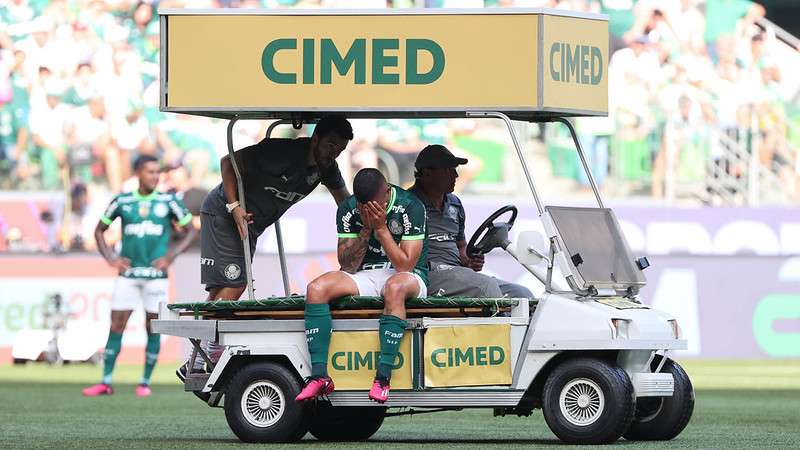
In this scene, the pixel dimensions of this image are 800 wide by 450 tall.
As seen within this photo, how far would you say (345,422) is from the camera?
1029cm

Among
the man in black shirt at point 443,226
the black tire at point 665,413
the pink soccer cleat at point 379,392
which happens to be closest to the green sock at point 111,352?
the man in black shirt at point 443,226

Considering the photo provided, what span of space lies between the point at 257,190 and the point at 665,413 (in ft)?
9.13

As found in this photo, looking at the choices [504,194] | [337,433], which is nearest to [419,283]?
[337,433]

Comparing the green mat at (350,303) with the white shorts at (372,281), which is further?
the white shorts at (372,281)

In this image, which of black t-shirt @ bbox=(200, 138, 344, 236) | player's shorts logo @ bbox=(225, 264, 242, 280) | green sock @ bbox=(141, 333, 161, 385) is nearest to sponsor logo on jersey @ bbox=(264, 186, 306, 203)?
black t-shirt @ bbox=(200, 138, 344, 236)

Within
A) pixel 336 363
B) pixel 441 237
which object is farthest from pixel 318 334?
pixel 441 237

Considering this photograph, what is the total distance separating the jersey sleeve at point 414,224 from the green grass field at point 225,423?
117 cm

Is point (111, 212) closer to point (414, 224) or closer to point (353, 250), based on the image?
point (353, 250)

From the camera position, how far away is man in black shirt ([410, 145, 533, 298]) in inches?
391

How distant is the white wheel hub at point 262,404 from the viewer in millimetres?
9586

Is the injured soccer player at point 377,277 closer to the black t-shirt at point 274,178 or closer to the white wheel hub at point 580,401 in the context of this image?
the black t-shirt at point 274,178

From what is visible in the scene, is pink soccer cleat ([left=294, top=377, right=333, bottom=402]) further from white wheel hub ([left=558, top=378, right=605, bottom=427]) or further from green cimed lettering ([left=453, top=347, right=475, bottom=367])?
white wheel hub ([left=558, top=378, right=605, bottom=427])

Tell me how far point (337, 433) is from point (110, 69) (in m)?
14.0

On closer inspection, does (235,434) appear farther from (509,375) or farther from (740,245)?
(740,245)
